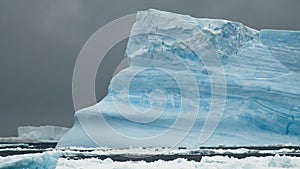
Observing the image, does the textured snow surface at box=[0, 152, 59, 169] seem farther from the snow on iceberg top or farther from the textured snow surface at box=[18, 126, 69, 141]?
the textured snow surface at box=[18, 126, 69, 141]

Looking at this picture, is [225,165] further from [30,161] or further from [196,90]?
[196,90]

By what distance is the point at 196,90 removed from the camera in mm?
27234

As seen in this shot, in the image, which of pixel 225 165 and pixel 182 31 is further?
pixel 182 31

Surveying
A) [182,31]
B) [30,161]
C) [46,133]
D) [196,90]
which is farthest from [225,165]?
[46,133]

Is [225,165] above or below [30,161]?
below

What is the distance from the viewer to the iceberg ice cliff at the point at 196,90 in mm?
25297

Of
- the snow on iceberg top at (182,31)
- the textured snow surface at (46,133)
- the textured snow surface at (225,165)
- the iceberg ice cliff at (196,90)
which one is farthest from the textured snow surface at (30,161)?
the textured snow surface at (46,133)

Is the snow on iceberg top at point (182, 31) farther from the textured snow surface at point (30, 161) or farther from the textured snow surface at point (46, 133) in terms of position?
the textured snow surface at point (46, 133)

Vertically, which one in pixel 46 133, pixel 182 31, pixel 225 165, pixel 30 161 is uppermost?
pixel 182 31

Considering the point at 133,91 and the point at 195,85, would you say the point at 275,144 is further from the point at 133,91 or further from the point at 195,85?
the point at 133,91

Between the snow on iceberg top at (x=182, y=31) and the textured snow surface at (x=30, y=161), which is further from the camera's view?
the snow on iceberg top at (x=182, y=31)

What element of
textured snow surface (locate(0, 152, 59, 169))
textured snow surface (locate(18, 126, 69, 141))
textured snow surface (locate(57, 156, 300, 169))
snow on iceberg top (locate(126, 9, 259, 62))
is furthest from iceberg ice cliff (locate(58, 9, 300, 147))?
textured snow surface (locate(18, 126, 69, 141))

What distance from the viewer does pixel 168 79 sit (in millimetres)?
27422

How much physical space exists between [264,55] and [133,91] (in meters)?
8.34
